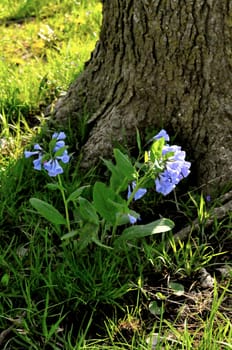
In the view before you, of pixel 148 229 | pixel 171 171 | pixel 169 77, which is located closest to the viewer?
pixel 171 171

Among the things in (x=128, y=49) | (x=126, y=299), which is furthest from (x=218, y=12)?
(x=126, y=299)

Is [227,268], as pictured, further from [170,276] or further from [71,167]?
[71,167]

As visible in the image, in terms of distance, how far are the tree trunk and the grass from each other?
7.4 inches

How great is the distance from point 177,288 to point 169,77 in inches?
31.1

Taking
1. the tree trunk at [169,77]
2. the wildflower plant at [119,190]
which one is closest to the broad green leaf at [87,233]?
the wildflower plant at [119,190]

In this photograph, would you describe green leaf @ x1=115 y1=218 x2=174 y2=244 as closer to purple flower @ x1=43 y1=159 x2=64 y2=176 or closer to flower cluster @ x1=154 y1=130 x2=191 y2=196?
flower cluster @ x1=154 y1=130 x2=191 y2=196

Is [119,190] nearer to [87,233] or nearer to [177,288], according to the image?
[87,233]

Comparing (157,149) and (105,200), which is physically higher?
(157,149)

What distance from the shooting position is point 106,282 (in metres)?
1.96

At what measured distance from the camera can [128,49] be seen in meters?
2.35

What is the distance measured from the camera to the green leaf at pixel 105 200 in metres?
1.93

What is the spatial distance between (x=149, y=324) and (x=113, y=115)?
0.89 m

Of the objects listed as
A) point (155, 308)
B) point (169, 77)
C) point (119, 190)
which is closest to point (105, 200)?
point (119, 190)

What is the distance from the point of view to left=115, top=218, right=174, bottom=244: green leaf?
1915mm
